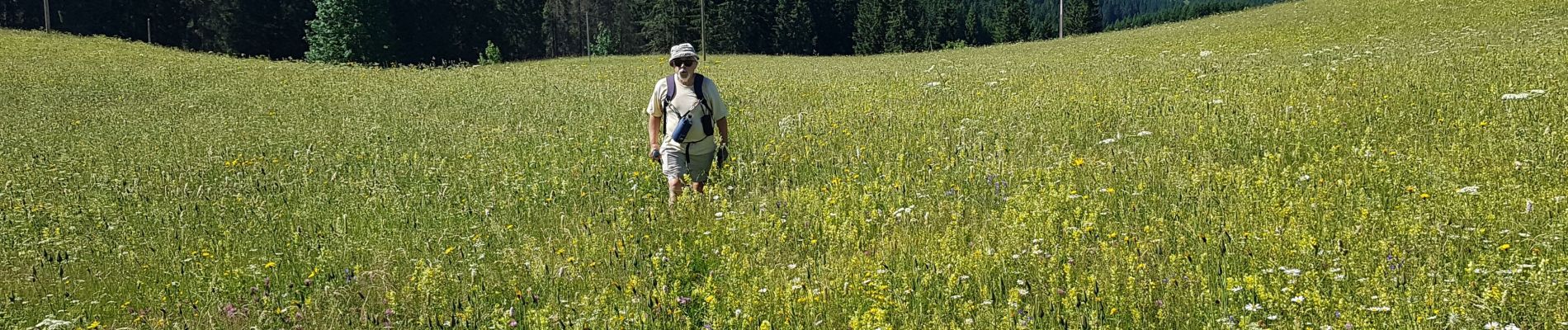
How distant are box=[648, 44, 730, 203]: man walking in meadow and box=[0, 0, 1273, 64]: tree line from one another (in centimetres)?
3858

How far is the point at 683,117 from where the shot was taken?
7070 millimetres

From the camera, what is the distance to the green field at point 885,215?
169 inches

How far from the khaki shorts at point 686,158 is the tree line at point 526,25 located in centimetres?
3855

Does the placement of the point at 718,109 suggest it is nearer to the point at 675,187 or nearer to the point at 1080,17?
the point at 675,187

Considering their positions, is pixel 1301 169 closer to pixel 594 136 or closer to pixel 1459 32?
pixel 594 136

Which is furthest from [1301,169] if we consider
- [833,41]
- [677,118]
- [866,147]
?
[833,41]

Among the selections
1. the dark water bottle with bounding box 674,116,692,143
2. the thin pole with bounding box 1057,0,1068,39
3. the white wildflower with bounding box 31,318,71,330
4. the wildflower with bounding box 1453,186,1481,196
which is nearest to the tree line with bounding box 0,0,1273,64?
the thin pole with bounding box 1057,0,1068,39

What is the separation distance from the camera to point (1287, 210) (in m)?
5.14

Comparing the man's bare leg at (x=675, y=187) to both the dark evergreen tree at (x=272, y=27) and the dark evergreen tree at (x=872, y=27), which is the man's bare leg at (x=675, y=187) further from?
the dark evergreen tree at (x=872, y=27)

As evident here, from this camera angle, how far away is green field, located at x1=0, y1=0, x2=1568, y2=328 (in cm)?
430

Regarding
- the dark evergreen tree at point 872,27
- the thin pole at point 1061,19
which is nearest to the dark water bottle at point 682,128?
the thin pole at point 1061,19

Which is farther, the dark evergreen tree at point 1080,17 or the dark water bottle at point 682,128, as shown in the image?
the dark evergreen tree at point 1080,17

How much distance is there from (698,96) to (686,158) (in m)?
0.49

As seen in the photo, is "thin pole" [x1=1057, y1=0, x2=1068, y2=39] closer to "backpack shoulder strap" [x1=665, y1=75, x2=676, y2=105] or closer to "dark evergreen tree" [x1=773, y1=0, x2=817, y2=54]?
"dark evergreen tree" [x1=773, y1=0, x2=817, y2=54]
